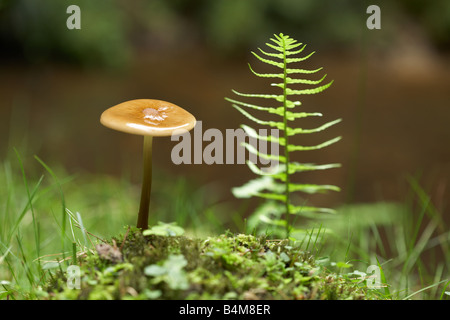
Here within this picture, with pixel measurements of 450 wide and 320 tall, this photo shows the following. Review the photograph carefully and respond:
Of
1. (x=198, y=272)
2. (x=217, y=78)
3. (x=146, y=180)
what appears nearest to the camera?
(x=198, y=272)

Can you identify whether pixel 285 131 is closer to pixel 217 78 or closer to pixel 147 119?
pixel 147 119

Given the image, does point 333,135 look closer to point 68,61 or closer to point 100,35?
point 100,35

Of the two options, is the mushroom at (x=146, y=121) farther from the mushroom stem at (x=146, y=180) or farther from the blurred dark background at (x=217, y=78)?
the blurred dark background at (x=217, y=78)

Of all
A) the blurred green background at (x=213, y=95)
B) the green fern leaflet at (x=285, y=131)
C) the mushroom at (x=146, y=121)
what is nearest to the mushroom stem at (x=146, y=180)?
the mushroom at (x=146, y=121)

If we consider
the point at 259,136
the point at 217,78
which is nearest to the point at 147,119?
the point at 259,136

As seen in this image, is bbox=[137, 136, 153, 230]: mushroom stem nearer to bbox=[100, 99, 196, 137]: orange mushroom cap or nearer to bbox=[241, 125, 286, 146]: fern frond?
bbox=[100, 99, 196, 137]: orange mushroom cap
